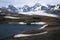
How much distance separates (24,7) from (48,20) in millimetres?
1237

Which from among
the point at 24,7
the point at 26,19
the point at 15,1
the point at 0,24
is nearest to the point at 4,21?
the point at 0,24

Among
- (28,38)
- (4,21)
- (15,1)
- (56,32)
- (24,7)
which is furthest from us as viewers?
(24,7)

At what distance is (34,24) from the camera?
0.88 meters

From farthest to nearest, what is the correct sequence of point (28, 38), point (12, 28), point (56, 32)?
point (12, 28) → point (56, 32) → point (28, 38)

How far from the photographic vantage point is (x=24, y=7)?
207 centimetres

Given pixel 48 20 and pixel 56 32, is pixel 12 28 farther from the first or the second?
pixel 56 32

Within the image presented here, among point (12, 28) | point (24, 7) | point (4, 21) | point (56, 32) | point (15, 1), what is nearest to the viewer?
point (56, 32)

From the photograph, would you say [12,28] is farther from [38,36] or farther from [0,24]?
[38,36]

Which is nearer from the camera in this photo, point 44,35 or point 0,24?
point 44,35

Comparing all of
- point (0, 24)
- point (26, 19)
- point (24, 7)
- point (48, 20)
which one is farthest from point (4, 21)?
point (24, 7)

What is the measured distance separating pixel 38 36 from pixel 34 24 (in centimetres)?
29

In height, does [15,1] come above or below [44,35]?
above

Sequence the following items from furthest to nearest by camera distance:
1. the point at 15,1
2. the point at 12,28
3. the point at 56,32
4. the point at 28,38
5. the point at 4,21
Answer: the point at 15,1 < the point at 12,28 < the point at 4,21 < the point at 56,32 < the point at 28,38

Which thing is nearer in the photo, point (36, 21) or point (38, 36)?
point (38, 36)
